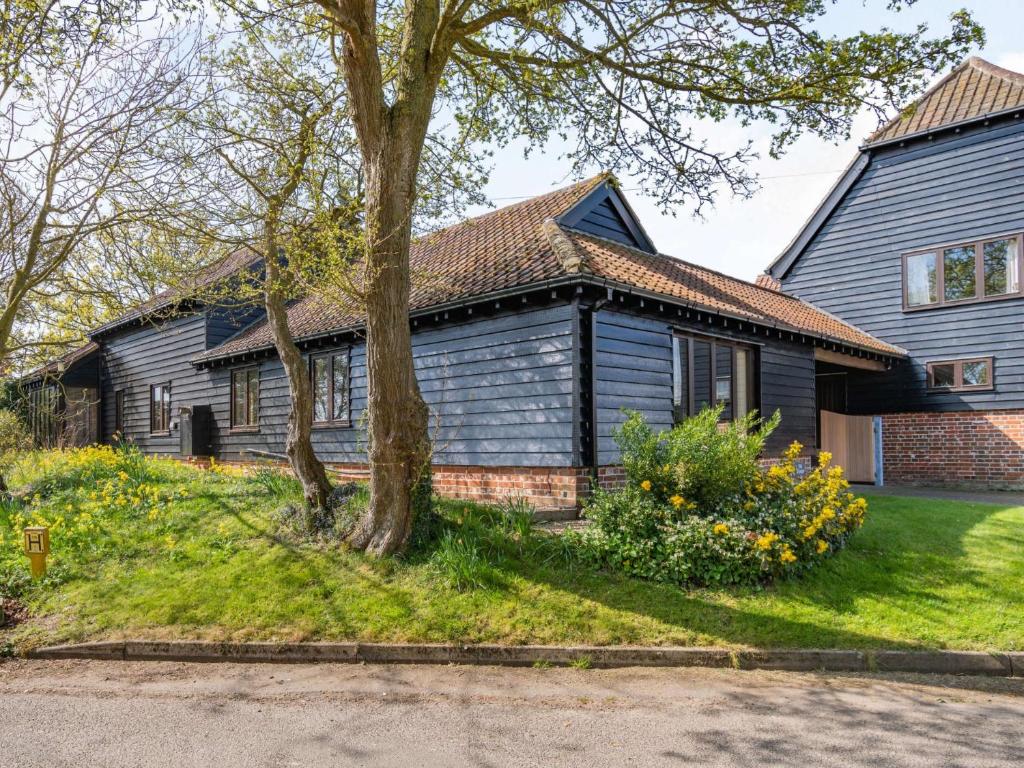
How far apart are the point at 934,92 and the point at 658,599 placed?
17.5 metres

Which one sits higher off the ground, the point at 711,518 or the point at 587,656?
the point at 711,518

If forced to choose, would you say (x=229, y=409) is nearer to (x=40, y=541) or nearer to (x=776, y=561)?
(x=40, y=541)

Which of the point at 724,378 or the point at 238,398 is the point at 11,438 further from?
the point at 724,378

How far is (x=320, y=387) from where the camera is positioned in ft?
48.8

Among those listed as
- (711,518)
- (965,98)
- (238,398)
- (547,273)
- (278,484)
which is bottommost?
(711,518)

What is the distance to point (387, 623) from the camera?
20.3ft

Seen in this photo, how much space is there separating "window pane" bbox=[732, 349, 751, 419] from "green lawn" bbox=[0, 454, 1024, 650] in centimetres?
466

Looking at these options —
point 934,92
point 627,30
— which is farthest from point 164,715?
point 934,92

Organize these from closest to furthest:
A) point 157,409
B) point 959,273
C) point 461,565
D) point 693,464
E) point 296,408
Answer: point 461,565, point 693,464, point 296,408, point 959,273, point 157,409

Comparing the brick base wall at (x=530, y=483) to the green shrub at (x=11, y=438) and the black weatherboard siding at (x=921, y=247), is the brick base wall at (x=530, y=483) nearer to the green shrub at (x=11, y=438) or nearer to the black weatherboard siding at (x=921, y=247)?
the green shrub at (x=11, y=438)

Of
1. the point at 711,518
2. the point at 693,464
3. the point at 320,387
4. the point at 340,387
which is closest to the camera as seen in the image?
the point at 711,518

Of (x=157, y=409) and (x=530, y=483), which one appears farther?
(x=157, y=409)

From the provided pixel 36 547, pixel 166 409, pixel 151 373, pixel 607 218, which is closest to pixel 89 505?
pixel 36 547

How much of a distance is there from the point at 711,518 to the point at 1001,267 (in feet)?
41.8
